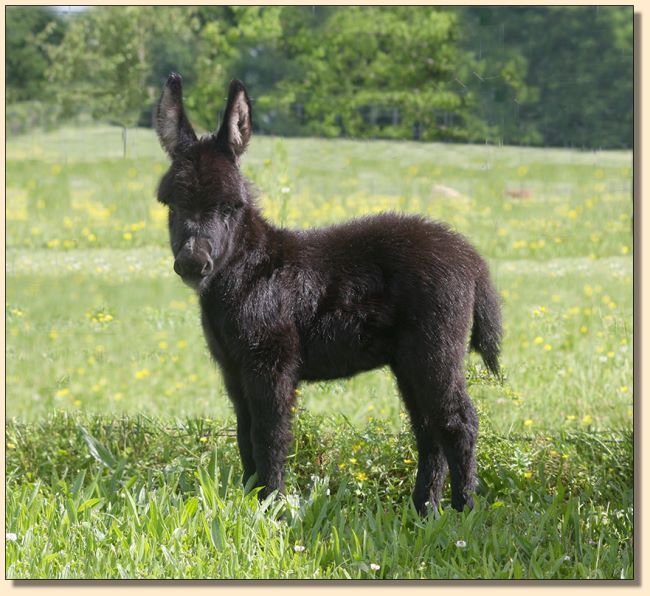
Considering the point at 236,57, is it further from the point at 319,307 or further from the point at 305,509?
the point at 305,509

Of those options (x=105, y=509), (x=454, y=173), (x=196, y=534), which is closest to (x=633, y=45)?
(x=196, y=534)

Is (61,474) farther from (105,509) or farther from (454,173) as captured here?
(454,173)

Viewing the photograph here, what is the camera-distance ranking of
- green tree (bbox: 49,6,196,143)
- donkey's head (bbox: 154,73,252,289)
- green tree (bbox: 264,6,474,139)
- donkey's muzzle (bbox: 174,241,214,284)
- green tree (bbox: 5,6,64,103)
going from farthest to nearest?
green tree (bbox: 264,6,474,139)
green tree (bbox: 49,6,196,143)
green tree (bbox: 5,6,64,103)
donkey's head (bbox: 154,73,252,289)
donkey's muzzle (bbox: 174,241,214,284)

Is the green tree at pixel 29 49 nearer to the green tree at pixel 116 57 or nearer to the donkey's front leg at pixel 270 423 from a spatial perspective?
the green tree at pixel 116 57

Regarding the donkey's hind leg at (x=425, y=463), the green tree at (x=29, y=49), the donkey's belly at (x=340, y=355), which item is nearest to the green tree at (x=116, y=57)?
the green tree at (x=29, y=49)

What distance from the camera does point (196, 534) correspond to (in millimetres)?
4754

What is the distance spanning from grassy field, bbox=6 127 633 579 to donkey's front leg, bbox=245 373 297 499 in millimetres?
188

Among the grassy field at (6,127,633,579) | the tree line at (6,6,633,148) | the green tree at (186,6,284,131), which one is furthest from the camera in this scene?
the green tree at (186,6,284,131)

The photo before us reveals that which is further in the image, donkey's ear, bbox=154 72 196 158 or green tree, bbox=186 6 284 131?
green tree, bbox=186 6 284 131

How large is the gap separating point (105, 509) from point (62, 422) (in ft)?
4.17

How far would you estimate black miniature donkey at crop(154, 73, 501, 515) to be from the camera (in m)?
4.70

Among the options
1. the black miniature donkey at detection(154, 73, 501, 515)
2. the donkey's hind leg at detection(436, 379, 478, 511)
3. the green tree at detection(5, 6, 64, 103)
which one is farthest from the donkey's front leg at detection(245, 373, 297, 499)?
the green tree at detection(5, 6, 64, 103)

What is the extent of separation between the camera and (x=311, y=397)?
7285mm

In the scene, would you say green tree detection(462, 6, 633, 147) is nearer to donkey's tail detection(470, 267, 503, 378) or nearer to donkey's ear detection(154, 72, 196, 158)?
donkey's tail detection(470, 267, 503, 378)
